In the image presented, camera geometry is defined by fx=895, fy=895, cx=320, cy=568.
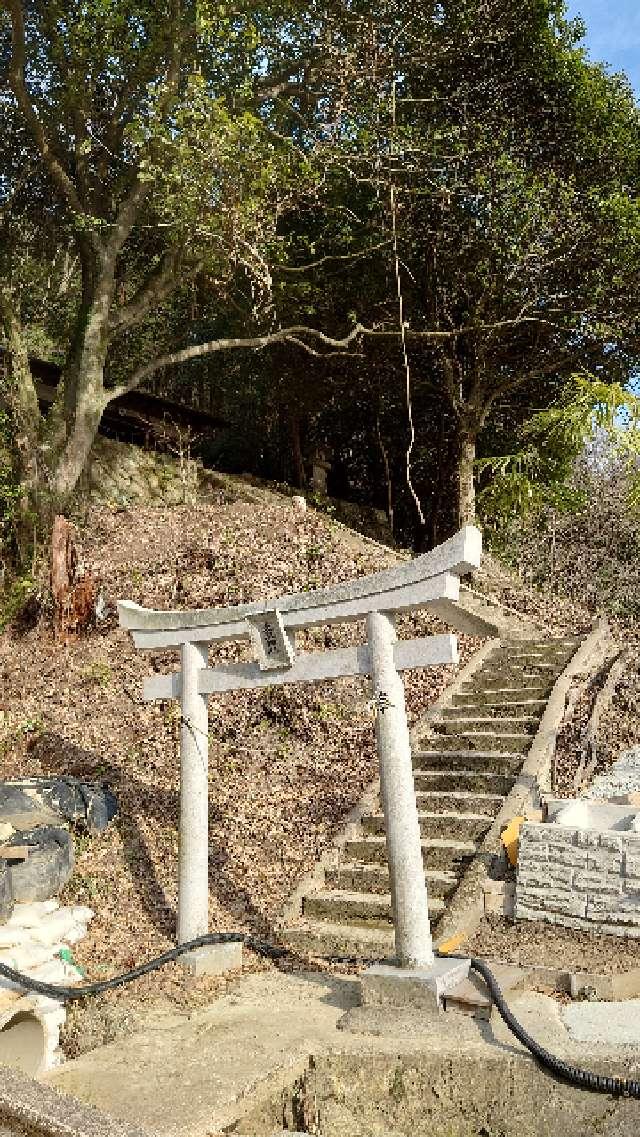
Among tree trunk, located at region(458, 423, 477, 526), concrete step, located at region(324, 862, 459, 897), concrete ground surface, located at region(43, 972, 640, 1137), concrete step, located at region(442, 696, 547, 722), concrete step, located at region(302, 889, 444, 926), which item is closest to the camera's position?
concrete ground surface, located at region(43, 972, 640, 1137)

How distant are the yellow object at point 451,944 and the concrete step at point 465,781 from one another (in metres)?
1.97

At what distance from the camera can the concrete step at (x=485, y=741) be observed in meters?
9.50

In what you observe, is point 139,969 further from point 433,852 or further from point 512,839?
point 512,839

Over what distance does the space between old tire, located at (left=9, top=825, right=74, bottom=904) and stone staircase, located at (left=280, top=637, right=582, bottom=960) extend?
74.9 inches

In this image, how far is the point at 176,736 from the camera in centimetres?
1027

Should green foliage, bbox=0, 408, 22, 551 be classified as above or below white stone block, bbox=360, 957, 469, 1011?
above

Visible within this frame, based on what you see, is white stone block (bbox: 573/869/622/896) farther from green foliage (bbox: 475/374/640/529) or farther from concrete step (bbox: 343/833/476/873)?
green foliage (bbox: 475/374/640/529)

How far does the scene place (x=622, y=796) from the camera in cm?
812

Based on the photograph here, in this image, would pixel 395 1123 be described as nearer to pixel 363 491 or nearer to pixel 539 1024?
pixel 539 1024

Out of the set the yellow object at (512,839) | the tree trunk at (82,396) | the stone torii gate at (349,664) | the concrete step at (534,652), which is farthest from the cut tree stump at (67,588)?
the yellow object at (512,839)

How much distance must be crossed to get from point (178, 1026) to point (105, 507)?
11399mm

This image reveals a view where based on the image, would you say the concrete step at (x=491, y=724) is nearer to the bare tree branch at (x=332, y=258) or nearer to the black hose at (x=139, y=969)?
the black hose at (x=139, y=969)

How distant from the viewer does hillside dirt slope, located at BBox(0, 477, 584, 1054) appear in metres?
7.50

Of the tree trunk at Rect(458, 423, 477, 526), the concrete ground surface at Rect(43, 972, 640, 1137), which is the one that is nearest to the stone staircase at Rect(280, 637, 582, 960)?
the concrete ground surface at Rect(43, 972, 640, 1137)
